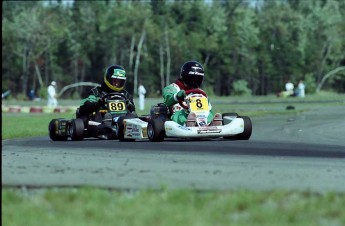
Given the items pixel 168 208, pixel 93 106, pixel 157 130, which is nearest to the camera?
pixel 168 208

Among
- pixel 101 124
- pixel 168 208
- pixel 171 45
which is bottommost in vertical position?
pixel 168 208

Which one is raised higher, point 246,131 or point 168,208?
point 246,131

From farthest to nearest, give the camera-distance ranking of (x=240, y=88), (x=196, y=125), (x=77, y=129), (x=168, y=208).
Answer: (x=240, y=88) → (x=77, y=129) → (x=196, y=125) → (x=168, y=208)

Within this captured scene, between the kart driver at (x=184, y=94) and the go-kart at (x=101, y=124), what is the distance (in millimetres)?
814

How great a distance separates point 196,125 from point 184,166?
646cm

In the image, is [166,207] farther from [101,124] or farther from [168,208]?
[101,124]

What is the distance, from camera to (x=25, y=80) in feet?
302

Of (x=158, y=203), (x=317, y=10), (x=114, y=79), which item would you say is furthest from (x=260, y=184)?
(x=317, y=10)

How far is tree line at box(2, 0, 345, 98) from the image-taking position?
3679 inches

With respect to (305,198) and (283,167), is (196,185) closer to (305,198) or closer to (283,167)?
(305,198)

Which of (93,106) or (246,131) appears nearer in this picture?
(246,131)

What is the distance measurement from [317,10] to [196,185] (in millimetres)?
101828

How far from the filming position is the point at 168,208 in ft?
22.2

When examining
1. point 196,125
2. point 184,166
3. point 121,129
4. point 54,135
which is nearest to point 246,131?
point 196,125
